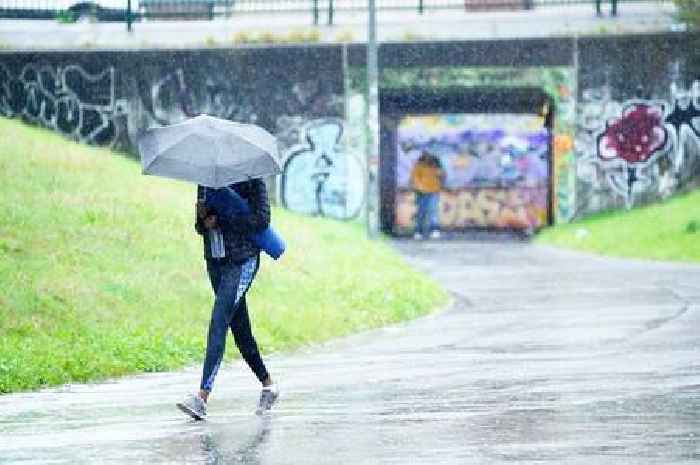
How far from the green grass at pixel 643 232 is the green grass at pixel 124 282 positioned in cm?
615

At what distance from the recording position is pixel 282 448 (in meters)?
9.22

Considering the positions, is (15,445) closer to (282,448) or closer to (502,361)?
(282,448)

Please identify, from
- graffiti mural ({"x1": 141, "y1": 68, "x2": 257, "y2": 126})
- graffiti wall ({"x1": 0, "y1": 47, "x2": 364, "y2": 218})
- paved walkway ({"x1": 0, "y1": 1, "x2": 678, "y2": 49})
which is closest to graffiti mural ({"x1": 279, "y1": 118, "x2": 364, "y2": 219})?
graffiti wall ({"x1": 0, "y1": 47, "x2": 364, "y2": 218})

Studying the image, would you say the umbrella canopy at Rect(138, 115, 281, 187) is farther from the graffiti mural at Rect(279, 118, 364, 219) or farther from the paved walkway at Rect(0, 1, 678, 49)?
the graffiti mural at Rect(279, 118, 364, 219)

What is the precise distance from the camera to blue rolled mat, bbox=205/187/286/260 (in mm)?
10922

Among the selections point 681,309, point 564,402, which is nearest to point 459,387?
point 564,402

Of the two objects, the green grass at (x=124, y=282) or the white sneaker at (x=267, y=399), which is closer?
the white sneaker at (x=267, y=399)

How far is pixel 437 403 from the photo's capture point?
446 inches

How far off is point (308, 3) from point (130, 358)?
26.1 metres

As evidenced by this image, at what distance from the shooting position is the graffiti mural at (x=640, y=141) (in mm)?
39781

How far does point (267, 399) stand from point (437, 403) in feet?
3.42

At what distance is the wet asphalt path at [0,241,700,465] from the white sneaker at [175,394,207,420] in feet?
0.30

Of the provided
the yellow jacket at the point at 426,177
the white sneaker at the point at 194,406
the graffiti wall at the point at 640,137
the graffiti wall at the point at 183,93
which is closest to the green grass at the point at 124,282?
the white sneaker at the point at 194,406

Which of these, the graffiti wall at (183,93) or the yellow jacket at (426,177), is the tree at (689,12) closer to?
the yellow jacket at (426,177)
